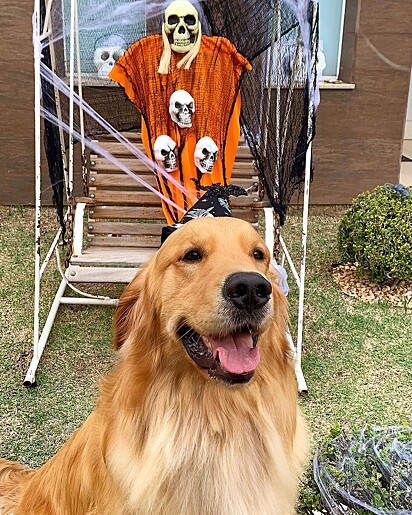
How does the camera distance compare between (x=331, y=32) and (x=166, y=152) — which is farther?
(x=331, y=32)

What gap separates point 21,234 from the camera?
4895 mm

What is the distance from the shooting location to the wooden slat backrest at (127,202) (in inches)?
144

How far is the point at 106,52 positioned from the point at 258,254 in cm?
381

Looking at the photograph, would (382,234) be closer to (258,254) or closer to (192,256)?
(258,254)

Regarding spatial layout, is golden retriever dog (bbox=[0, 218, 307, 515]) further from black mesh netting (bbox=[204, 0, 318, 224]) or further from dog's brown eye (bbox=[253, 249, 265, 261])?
black mesh netting (bbox=[204, 0, 318, 224])

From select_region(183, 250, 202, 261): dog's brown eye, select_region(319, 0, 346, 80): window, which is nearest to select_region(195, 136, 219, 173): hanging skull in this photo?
select_region(183, 250, 202, 261): dog's brown eye

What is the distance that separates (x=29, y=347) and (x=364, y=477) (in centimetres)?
204

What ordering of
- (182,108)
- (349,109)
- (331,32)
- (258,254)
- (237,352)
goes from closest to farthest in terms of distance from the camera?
(237,352)
(258,254)
(182,108)
(349,109)
(331,32)

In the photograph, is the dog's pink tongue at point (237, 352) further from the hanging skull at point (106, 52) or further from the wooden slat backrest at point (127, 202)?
the hanging skull at point (106, 52)

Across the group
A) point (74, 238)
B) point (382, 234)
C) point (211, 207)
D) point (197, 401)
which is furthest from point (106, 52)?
point (197, 401)

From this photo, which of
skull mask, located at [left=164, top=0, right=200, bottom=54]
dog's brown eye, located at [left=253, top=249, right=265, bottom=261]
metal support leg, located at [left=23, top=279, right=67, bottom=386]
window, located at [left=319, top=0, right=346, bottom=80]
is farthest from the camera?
window, located at [left=319, top=0, right=346, bottom=80]

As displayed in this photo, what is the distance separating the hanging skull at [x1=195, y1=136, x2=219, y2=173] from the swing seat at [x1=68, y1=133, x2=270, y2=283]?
282 mm

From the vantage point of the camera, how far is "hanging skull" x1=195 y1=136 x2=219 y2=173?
3582 mm

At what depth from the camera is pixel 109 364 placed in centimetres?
318
